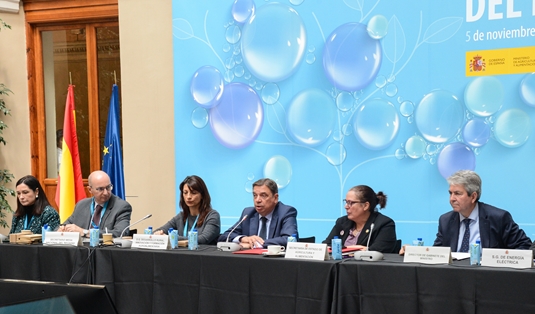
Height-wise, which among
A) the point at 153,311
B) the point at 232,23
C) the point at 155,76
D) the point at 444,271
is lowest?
Answer: the point at 153,311

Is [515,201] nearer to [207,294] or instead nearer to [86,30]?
[207,294]

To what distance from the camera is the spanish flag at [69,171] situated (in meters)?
5.80

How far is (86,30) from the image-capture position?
6.40 m

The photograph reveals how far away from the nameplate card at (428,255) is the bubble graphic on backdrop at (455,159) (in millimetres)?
1845

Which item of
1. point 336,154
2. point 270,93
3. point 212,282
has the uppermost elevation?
point 270,93

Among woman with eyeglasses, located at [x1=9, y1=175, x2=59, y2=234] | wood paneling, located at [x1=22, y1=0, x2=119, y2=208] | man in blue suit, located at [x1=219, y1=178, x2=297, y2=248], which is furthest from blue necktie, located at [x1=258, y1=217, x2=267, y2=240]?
wood paneling, located at [x1=22, y1=0, x2=119, y2=208]

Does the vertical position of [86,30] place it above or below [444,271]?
above

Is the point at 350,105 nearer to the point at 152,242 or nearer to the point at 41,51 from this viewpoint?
the point at 152,242

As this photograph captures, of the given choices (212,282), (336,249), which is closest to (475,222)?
(336,249)

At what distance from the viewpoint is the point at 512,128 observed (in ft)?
14.4

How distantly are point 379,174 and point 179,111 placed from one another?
5.78ft

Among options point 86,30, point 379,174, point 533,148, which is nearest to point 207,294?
point 379,174

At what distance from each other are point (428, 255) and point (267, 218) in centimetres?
131

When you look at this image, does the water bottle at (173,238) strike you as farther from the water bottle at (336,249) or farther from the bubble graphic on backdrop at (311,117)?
the bubble graphic on backdrop at (311,117)
